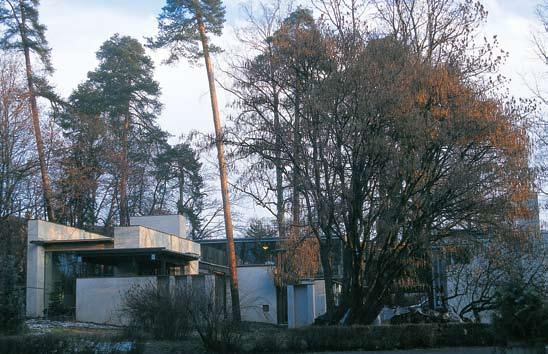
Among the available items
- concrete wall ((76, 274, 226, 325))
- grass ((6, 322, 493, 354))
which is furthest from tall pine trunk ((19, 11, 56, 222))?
grass ((6, 322, 493, 354))

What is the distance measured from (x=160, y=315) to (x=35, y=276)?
13.7 m

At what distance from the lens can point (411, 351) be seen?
824 inches

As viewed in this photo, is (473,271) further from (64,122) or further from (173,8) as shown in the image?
(64,122)

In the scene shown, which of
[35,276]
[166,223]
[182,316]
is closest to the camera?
[182,316]

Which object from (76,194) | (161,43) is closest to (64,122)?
(76,194)

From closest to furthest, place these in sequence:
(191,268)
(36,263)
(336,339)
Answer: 1. (336,339)
2. (36,263)
3. (191,268)

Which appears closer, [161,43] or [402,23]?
[402,23]

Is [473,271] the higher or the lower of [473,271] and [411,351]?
the higher

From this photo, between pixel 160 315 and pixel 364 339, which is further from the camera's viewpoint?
pixel 160 315

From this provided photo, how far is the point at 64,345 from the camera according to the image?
19.4m

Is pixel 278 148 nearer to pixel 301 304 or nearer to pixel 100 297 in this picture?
pixel 100 297

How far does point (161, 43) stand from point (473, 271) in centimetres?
1899

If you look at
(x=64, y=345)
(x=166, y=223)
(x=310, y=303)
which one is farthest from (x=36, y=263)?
(x=64, y=345)

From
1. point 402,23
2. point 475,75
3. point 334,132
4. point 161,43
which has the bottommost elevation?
point 334,132
